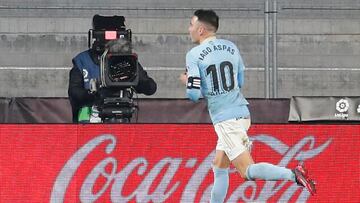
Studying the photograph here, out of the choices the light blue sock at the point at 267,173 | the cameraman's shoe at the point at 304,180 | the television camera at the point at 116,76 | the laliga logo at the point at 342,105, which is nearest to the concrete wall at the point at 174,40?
the laliga logo at the point at 342,105

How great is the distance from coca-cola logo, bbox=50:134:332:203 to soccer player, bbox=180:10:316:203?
1112 mm

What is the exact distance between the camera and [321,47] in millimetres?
11258

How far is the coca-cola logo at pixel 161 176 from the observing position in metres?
7.63

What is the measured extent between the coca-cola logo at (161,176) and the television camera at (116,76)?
0.87 ft

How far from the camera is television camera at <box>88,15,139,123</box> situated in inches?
303

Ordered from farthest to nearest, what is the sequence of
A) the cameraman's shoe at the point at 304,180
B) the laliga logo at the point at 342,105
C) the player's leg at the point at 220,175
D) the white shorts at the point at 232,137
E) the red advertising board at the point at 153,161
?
the laliga logo at the point at 342,105, the red advertising board at the point at 153,161, the player's leg at the point at 220,175, the white shorts at the point at 232,137, the cameraman's shoe at the point at 304,180

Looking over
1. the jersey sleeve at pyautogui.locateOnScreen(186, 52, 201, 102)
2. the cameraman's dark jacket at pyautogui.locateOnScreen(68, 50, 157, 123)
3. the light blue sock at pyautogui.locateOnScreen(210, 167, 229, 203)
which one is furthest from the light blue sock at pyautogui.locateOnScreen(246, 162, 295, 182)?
the cameraman's dark jacket at pyautogui.locateOnScreen(68, 50, 157, 123)

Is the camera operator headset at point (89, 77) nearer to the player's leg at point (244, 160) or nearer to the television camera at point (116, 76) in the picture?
the television camera at point (116, 76)

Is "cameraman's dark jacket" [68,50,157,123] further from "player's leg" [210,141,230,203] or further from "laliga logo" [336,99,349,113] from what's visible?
"laliga logo" [336,99,349,113]

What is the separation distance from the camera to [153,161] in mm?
7754

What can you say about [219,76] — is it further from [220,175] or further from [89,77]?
[89,77]

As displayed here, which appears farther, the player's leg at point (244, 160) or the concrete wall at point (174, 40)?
the concrete wall at point (174, 40)

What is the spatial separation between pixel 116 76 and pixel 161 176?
97cm

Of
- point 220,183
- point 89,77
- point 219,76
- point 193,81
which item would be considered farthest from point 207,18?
point 89,77
